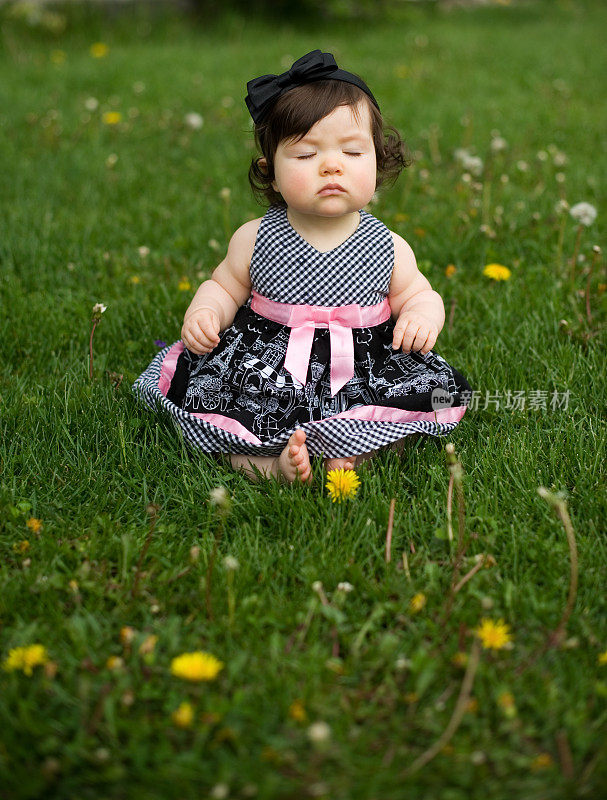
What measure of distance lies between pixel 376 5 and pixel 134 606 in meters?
8.79

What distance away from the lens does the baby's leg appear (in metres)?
2.28

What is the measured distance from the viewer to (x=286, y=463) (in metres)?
2.34

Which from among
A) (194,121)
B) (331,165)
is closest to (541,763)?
(331,165)

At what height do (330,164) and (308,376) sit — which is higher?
(330,164)

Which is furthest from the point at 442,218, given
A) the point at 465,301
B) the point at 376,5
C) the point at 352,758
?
the point at 376,5

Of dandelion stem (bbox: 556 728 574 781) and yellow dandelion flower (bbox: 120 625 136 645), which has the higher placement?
yellow dandelion flower (bbox: 120 625 136 645)

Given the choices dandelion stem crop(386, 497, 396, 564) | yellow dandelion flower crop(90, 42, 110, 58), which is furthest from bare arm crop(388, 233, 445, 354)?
yellow dandelion flower crop(90, 42, 110, 58)

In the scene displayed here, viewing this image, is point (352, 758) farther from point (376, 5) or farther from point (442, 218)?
point (376, 5)

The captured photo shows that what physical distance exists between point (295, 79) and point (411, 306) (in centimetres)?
77

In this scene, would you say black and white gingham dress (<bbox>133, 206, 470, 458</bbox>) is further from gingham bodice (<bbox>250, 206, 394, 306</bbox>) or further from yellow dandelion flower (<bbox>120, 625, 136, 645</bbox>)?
yellow dandelion flower (<bbox>120, 625, 136, 645</bbox>)

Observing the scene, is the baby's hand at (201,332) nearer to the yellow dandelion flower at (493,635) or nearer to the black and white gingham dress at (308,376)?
the black and white gingham dress at (308,376)

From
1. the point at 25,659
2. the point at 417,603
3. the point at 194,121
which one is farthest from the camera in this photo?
the point at 194,121

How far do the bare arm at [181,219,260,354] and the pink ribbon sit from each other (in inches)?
5.2

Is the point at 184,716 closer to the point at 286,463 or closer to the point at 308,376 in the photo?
the point at 286,463
